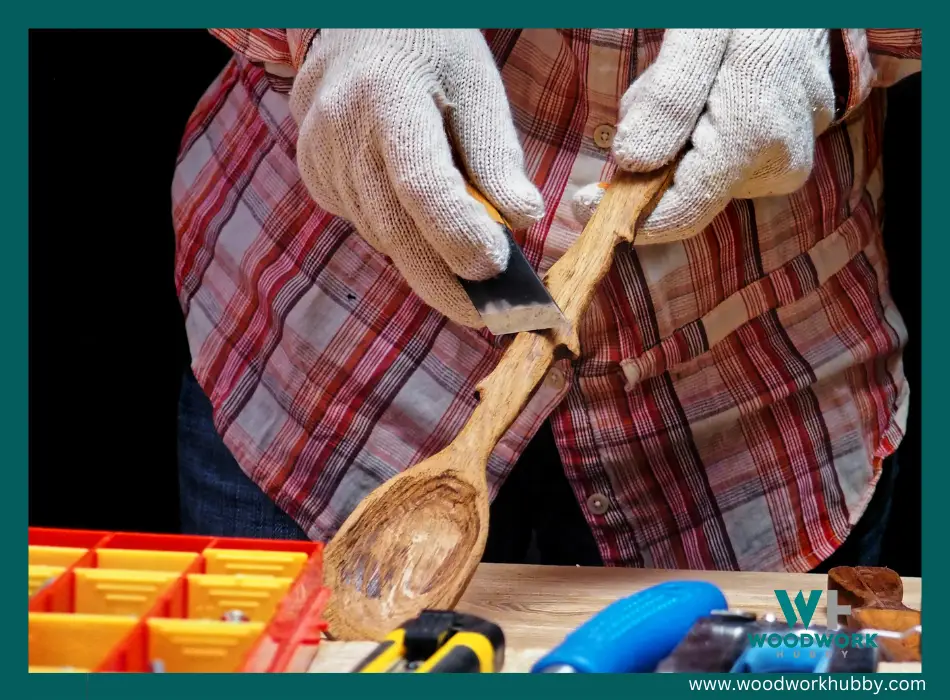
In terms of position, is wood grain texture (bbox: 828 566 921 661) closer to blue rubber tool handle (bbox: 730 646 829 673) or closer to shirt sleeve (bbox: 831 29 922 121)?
blue rubber tool handle (bbox: 730 646 829 673)

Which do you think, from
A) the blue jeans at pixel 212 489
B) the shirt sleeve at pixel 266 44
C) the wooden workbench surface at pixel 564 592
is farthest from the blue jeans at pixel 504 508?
Answer: the shirt sleeve at pixel 266 44

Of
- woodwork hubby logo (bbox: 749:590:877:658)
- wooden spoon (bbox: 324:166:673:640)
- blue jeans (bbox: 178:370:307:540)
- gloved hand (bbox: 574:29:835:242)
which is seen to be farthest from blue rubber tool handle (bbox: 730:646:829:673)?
blue jeans (bbox: 178:370:307:540)

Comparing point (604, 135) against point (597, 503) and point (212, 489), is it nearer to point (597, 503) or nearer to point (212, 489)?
point (597, 503)

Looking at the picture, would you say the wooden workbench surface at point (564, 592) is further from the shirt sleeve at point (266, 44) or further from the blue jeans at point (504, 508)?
the shirt sleeve at point (266, 44)

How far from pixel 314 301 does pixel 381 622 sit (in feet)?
0.88

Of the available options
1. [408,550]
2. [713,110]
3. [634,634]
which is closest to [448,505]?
[408,550]

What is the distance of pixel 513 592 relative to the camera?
524 millimetres

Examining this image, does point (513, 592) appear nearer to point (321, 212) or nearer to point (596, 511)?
point (596, 511)

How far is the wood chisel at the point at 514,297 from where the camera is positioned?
1.60ft

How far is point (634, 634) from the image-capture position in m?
0.38

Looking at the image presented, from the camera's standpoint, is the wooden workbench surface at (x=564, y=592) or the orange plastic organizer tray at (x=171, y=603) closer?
the orange plastic organizer tray at (x=171, y=603)

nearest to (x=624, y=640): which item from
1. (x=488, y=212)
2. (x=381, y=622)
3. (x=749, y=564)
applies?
(x=381, y=622)

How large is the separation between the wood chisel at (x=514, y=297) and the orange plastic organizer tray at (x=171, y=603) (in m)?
0.15

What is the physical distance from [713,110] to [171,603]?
361 mm
